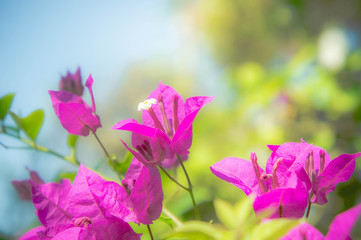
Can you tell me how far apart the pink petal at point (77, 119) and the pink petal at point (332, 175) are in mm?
182

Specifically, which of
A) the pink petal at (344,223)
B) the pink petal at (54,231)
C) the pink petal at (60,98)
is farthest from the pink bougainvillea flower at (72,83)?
the pink petal at (344,223)

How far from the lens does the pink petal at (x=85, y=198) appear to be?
0.21m

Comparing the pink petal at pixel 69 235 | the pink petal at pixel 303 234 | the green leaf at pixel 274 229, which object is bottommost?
the pink petal at pixel 303 234

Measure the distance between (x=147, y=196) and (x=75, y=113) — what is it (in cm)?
10

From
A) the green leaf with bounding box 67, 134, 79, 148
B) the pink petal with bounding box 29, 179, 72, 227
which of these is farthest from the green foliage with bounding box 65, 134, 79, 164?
the pink petal with bounding box 29, 179, 72, 227

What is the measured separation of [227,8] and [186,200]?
82.5 inches

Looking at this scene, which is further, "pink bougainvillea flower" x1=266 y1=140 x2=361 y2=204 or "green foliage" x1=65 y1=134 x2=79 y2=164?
"green foliage" x1=65 y1=134 x2=79 y2=164

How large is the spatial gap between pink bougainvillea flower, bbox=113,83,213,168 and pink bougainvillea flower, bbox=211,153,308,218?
3 cm

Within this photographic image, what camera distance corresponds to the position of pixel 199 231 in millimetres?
136

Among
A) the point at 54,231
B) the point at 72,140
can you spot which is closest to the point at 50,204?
the point at 54,231

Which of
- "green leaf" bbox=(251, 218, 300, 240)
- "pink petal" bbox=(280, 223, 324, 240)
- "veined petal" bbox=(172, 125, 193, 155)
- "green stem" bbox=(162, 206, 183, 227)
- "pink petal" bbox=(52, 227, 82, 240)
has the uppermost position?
"veined petal" bbox=(172, 125, 193, 155)

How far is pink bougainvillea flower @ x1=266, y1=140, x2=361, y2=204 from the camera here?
8.0 inches

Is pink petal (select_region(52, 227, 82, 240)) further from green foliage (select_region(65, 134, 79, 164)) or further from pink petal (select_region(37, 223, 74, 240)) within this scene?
green foliage (select_region(65, 134, 79, 164))

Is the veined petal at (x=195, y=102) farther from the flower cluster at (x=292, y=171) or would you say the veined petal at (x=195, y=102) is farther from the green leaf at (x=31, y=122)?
the green leaf at (x=31, y=122)
